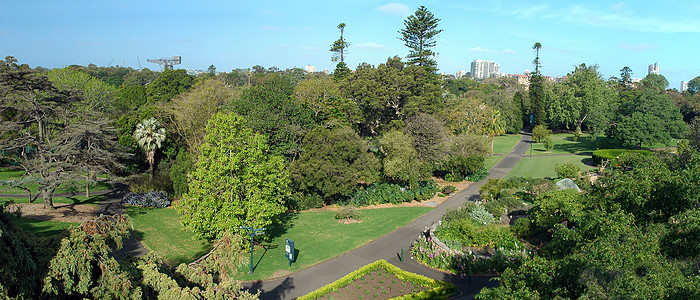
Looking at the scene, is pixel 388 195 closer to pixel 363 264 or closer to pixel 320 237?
pixel 320 237

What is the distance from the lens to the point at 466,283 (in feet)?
54.2

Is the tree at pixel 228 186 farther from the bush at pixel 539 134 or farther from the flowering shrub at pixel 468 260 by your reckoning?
the bush at pixel 539 134

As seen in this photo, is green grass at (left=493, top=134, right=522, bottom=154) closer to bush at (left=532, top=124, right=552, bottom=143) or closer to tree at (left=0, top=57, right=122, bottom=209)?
bush at (left=532, top=124, right=552, bottom=143)

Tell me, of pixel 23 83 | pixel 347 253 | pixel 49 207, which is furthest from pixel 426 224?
pixel 23 83

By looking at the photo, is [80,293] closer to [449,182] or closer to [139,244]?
[139,244]

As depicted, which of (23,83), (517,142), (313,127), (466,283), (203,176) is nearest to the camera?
(466,283)

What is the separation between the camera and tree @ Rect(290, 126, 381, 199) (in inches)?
1106

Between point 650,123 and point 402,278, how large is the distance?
40.5m

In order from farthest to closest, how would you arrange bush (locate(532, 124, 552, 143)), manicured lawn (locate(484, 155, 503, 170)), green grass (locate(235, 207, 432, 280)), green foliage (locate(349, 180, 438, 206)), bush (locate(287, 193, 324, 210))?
bush (locate(532, 124, 552, 143)) < manicured lawn (locate(484, 155, 503, 170)) < green foliage (locate(349, 180, 438, 206)) < bush (locate(287, 193, 324, 210)) < green grass (locate(235, 207, 432, 280))

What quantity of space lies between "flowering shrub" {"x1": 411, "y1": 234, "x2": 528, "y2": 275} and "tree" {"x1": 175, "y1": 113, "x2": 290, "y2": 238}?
24.2 ft

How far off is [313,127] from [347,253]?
13.5 m

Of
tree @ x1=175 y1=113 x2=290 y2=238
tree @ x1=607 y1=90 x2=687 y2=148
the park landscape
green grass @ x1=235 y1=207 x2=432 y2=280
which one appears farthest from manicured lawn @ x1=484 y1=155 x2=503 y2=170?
tree @ x1=175 y1=113 x2=290 y2=238

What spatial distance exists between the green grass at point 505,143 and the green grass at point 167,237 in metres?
42.4

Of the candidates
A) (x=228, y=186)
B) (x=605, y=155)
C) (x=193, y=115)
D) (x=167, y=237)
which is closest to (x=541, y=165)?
(x=605, y=155)
